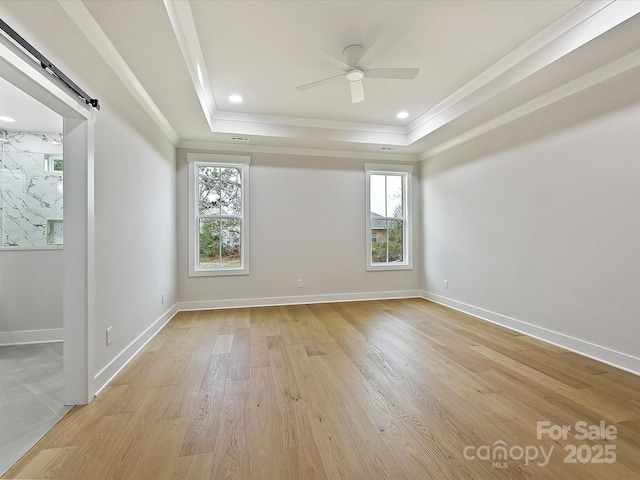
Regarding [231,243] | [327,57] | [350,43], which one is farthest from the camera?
[231,243]

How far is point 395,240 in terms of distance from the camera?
5281 millimetres

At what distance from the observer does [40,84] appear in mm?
1597

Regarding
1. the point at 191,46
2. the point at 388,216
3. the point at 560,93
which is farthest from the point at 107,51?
the point at 388,216

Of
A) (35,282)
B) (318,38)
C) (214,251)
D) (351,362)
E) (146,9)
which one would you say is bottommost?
(351,362)

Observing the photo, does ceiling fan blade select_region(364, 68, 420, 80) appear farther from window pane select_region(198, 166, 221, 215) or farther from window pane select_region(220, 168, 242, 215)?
window pane select_region(198, 166, 221, 215)

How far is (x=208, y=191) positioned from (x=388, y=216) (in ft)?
10.2

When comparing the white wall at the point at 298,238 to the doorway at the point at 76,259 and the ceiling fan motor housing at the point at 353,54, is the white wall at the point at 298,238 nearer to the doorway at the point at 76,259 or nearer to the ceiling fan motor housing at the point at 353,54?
the ceiling fan motor housing at the point at 353,54

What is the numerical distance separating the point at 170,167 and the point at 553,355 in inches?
196

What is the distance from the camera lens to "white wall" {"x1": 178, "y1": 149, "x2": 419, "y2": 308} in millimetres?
4492

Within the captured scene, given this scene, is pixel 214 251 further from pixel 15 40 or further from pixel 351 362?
pixel 15 40

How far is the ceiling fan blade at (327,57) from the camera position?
2229 millimetres

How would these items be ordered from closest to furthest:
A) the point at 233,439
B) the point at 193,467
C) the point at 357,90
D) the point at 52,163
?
the point at 193,467 < the point at 233,439 < the point at 357,90 < the point at 52,163

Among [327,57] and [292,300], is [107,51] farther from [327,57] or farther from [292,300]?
[292,300]

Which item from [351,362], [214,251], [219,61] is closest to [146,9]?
[219,61]
